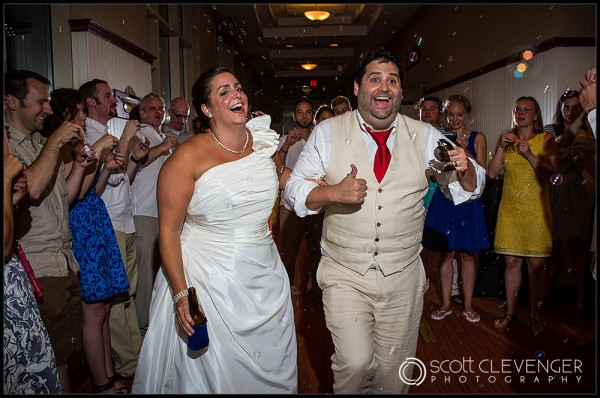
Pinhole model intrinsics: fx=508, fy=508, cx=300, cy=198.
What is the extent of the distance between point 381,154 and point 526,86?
4.83 metres

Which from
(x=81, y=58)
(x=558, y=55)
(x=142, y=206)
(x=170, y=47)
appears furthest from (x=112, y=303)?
(x=170, y=47)

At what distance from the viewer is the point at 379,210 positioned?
2.24 m

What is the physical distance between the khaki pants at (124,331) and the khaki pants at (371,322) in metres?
1.51

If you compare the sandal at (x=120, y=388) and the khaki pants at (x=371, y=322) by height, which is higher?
the khaki pants at (x=371, y=322)

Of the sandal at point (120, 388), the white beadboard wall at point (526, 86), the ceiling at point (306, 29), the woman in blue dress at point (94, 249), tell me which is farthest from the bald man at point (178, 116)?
the ceiling at point (306, 29)

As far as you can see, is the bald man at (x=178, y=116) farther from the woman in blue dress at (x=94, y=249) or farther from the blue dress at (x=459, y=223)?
the blue dress at (x=459, y=223)

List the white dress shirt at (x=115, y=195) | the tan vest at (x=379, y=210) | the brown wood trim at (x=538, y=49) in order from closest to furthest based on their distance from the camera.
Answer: the tan vest at (x=379, y=210) < the white dress shirt at (x=115, y=195) < the brown wood trim at (x=538, y=49)

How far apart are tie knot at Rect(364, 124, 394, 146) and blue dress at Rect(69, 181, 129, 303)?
159cm

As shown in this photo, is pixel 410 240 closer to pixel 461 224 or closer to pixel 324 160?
pixel 324 160

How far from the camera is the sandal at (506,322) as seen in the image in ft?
13.0

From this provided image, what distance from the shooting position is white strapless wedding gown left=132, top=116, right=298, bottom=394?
213 centimetres

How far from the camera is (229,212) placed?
2188 millimetres

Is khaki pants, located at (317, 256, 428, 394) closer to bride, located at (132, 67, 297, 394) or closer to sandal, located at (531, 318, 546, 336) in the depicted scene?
bride, located at (132, 67, 297, 394)

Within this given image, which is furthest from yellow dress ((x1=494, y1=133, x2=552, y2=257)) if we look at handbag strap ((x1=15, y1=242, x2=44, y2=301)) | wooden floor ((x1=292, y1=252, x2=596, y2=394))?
handbag strap ((x1=15, y1=242, x2=44, y2=301))
